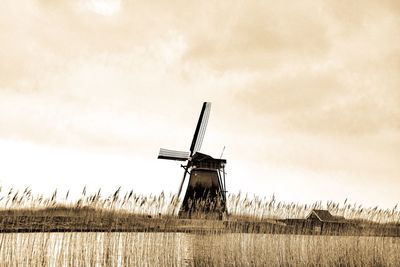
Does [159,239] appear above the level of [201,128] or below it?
below

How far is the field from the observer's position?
310 inches

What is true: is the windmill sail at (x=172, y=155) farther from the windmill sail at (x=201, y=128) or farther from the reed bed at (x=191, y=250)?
the reed bed at (x=191, y=250)

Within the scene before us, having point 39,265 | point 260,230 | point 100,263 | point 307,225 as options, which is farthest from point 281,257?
point 39,265

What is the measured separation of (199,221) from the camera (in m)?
9.67

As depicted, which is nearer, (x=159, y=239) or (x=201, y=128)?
(x=159, y=239)

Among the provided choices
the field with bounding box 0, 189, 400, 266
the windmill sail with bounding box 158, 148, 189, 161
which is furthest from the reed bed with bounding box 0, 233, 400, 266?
the windmill sail with bounding box 158, 148, 189, 161

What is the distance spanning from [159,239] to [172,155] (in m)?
16.0

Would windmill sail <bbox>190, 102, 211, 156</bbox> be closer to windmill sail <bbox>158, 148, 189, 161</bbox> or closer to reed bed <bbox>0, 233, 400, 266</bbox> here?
windmill sail <bbox>158, 148, 189, 161</bbox>

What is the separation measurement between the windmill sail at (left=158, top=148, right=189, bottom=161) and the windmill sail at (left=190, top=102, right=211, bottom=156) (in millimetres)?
470

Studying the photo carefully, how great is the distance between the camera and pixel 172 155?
2464cm

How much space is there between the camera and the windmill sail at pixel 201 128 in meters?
25.1

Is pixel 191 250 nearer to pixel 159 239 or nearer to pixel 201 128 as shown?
pixel 159 239

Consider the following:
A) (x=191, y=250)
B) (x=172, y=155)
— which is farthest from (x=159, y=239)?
(x=172, y=155)

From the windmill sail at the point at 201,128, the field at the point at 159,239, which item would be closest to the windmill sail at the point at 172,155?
the windmill sail at the point at 201,128
